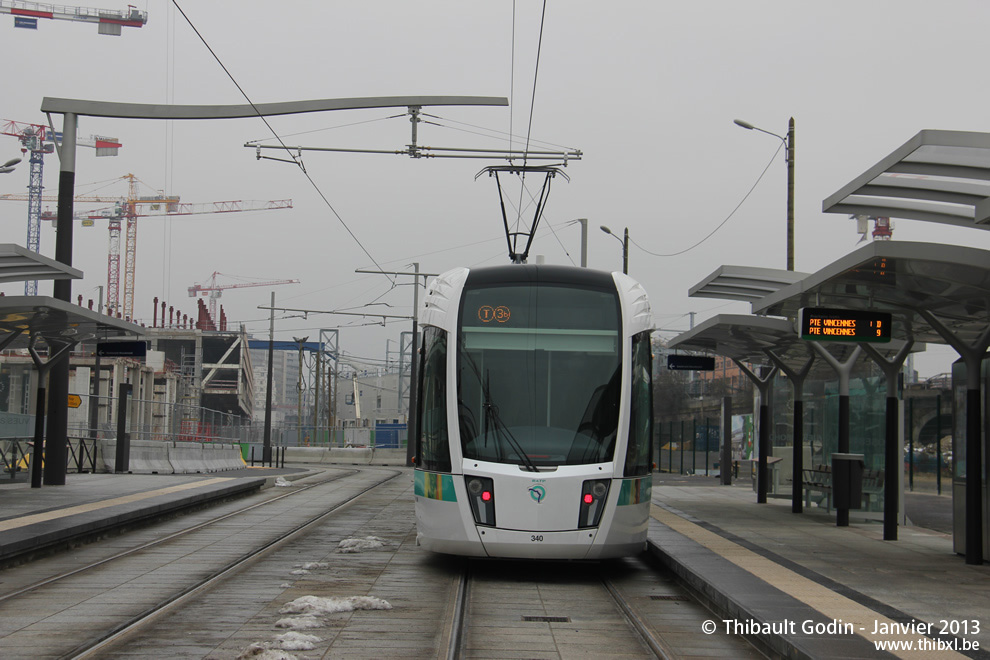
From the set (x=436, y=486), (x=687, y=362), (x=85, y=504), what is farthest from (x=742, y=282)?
(x=85, y=504)

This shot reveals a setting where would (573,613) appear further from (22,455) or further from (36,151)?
(36,151)

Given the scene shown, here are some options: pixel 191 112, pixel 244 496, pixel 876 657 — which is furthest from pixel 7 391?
pixel 876 657

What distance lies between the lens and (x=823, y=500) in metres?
19.0

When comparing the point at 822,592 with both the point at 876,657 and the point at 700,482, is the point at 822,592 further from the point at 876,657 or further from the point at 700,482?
the point at 700,482

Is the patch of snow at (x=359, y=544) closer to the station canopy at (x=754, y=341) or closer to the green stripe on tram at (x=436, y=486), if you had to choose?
the green stripe on tram at (x=436, y=486)

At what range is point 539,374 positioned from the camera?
1107 centimetres

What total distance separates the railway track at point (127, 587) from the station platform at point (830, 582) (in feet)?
14.9

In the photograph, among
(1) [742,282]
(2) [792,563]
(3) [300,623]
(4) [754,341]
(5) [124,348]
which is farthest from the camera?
(5) [124,348]

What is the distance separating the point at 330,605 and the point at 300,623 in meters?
0.79

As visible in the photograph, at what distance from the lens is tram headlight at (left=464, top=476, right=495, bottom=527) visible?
414 inches

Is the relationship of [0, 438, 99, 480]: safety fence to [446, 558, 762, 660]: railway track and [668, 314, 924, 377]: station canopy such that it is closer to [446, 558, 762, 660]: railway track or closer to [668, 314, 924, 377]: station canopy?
[668, 314, 924, 377]: station canopy

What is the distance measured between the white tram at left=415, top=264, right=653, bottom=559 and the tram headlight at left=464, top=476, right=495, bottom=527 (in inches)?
0.4

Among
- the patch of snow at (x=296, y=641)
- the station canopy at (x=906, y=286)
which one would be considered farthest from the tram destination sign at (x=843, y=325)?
the patch of snow at (x=296, y=641)

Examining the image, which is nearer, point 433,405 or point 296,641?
point 296,641
